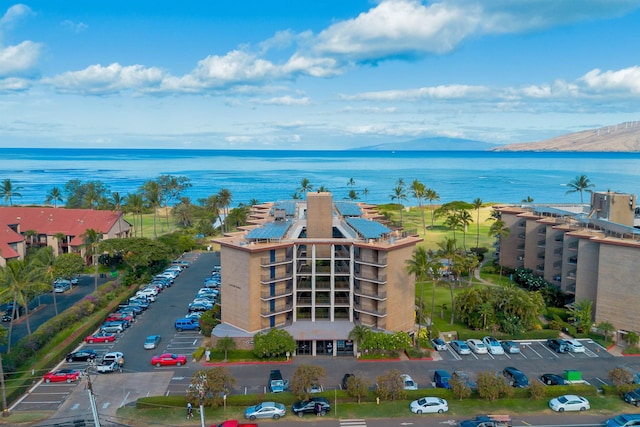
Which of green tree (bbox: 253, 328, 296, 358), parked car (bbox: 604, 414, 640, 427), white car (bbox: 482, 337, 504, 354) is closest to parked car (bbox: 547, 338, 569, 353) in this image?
white car (bbox: 482, 337, 504, 354)

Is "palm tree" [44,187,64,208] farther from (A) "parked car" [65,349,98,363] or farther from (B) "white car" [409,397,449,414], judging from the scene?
(B) "white car" [409,397,449,414]

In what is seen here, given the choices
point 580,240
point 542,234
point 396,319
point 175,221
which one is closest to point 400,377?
point 396,319

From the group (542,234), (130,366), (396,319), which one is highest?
(542,234)

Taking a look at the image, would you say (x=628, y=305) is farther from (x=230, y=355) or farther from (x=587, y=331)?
(x=230, y=355)

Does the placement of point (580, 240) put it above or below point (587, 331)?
above

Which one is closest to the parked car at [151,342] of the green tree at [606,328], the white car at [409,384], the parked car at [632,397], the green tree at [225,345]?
the green tree at [225,345]

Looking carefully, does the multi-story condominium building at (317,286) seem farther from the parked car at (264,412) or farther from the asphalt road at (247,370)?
the parked car at (264,412)
